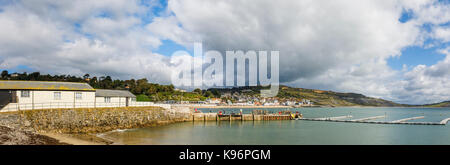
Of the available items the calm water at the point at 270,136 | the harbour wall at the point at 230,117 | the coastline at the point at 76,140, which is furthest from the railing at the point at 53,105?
the harbour wall at the point at 230,117

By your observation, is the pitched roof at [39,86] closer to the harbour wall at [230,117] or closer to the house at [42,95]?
the house at [42,95]

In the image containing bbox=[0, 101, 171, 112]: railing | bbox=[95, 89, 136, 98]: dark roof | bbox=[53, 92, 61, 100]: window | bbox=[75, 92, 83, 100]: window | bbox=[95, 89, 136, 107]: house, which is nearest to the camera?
bbox=[0, 101, 171, 112]: railing

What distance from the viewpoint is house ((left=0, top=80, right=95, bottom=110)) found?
2519cm

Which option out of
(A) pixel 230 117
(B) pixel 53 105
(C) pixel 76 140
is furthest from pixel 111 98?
(A) pixel 230 117

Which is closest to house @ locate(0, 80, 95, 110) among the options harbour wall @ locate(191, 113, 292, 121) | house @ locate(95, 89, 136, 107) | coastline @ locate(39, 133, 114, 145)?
house @ locate(95, 89, 136, 107)

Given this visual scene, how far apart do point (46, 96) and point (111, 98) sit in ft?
31.4

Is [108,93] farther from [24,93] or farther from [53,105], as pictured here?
[24,93]

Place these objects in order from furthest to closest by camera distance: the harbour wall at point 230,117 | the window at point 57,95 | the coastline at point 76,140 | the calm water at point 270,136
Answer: the harbour wall at point 230,117 < the window at point 57,95 < the calm water at point 270,136 < the coastline at point 76,140

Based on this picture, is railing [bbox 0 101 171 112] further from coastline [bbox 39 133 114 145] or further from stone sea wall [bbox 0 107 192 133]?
coastline [bbox 39 133 114 145]

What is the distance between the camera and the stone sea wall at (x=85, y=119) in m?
22.4

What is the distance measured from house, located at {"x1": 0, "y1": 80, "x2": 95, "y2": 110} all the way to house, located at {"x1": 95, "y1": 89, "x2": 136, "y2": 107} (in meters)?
2.09

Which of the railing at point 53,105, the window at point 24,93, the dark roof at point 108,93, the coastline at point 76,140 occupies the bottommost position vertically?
the coastline at point 76,140
